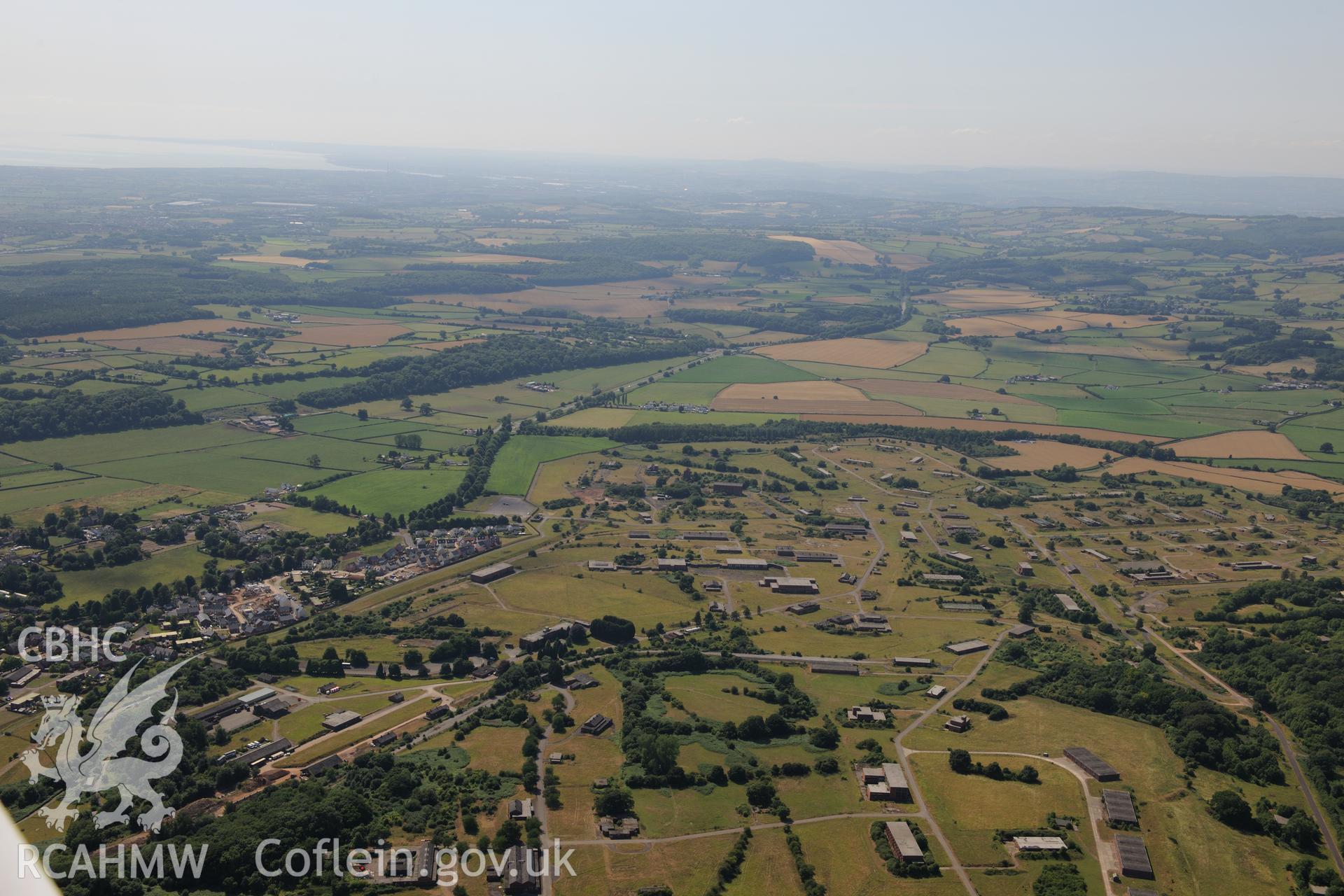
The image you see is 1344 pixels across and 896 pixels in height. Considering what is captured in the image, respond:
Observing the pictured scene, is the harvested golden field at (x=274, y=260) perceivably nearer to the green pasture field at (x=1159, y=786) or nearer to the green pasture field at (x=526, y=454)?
the green pasture field at (x=526, y=454)

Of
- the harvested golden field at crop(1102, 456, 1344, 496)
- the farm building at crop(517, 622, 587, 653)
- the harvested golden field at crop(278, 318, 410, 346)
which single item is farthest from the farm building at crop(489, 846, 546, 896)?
the harvested golden field at crop(278, 318, 410, 346)

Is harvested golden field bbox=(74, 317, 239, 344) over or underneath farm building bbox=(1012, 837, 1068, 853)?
over

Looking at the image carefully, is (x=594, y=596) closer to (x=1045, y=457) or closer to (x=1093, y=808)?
(x=1093, y=808)

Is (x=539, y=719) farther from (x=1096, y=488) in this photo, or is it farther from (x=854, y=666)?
(x=1096, y=488)

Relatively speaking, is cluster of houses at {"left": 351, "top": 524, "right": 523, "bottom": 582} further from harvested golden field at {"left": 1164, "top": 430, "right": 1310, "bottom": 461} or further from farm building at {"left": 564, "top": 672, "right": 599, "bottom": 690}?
harvested golden field at {"left": 1164, "top": 430, "right": 1310, "bottom": 461}

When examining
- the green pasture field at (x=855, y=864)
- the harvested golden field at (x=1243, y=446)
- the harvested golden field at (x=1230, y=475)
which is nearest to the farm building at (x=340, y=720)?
the green pasture field at (x=855, y=864)

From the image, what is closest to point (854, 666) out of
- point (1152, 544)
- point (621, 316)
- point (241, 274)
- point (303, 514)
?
point (1152, 544)
